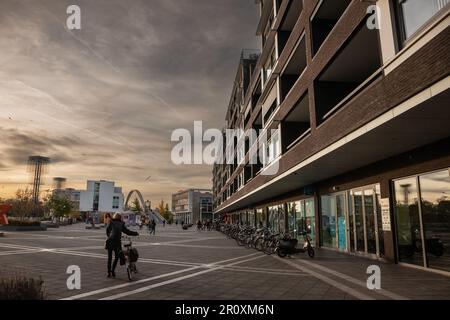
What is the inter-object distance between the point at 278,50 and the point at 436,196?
13659 mm

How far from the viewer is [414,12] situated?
25.3ft

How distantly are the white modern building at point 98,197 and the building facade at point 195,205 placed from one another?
2696 centimetres

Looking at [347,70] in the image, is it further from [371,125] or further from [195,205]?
[195,205]

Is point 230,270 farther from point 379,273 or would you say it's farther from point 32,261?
point 32,261

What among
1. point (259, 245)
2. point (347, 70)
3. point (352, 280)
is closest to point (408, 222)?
point (352, 280)

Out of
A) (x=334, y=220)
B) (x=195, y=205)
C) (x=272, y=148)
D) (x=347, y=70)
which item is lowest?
(x=334, y=220)

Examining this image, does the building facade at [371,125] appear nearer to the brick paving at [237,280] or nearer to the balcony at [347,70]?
Result: the balcony at [347,70]

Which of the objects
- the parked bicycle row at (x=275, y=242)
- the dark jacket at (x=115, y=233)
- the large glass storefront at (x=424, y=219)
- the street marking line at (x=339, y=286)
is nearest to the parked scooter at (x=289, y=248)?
the parked bicycle row at (x=275, y=242)

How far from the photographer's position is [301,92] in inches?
606

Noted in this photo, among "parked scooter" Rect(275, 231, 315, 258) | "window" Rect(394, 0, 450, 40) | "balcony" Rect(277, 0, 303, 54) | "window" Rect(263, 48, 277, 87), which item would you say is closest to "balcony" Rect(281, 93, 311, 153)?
"window" Rect(263, 48, 277, 87)

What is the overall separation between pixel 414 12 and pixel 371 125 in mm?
2794

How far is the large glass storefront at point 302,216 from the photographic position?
768 inches

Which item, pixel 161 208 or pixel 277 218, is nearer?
pixel 277 218

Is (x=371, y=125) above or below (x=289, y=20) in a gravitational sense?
below
